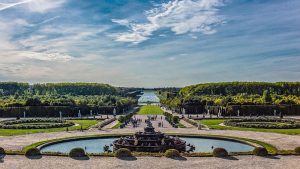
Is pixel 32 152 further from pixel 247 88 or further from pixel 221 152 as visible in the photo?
pixel 247 88

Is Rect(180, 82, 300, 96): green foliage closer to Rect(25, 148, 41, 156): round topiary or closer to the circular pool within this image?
the circular pool

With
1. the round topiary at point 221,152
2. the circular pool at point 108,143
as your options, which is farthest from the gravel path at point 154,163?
the circular pool at point 108,143

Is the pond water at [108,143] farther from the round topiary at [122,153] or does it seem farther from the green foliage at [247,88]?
the green foliage at [247,88]

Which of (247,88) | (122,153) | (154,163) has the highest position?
(247,88)

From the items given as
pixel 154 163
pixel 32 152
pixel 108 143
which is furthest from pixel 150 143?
pixel 32 152

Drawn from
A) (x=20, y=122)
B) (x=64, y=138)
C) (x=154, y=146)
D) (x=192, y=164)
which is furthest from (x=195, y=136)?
(x=20, y=122)

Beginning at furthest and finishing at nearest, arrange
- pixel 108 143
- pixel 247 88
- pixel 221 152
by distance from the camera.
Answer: pixel 247 88, pixel 108 143, pixel 221 152

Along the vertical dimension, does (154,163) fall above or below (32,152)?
below
